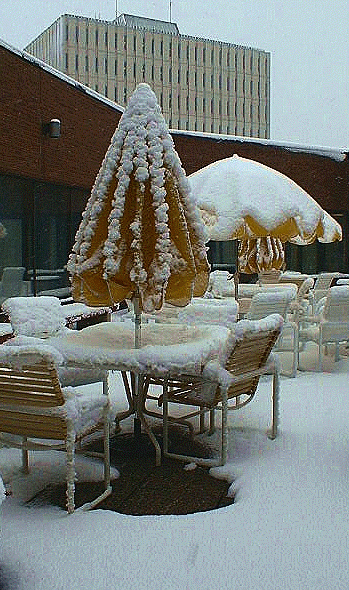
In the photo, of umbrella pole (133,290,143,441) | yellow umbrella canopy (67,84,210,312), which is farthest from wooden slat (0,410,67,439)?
yellow umbrella canopy (67,84,210,312)

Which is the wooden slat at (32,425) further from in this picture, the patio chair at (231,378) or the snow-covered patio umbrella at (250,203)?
the snow-covered patio umbrella at (250,203)

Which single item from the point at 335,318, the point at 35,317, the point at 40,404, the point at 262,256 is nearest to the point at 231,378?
the point at 40,404

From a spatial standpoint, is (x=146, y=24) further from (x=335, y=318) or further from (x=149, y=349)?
(x=149, y=349)

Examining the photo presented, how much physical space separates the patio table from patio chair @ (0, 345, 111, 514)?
1.30 feet

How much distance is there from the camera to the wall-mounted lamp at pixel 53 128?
10.4 meters

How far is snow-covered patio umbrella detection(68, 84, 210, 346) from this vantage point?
14.4 ft

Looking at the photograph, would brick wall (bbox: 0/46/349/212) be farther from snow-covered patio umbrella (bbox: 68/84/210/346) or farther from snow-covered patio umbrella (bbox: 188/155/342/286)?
snow-covered patio umbrella (bbox: 68/84/210/346)

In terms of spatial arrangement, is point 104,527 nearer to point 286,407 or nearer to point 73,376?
point 73,376

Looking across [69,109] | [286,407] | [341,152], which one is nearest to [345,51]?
[341,152]

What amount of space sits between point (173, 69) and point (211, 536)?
95.8m

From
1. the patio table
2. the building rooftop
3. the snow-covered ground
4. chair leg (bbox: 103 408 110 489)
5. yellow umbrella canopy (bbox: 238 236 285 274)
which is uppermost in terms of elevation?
the building rooftop

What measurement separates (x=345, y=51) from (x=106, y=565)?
8164cm

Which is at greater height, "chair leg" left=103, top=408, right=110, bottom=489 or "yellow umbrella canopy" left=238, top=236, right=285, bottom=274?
"yellow umbrella canopy" left=238, top=236, right=285, bottom=274

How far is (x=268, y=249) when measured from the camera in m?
9.48
